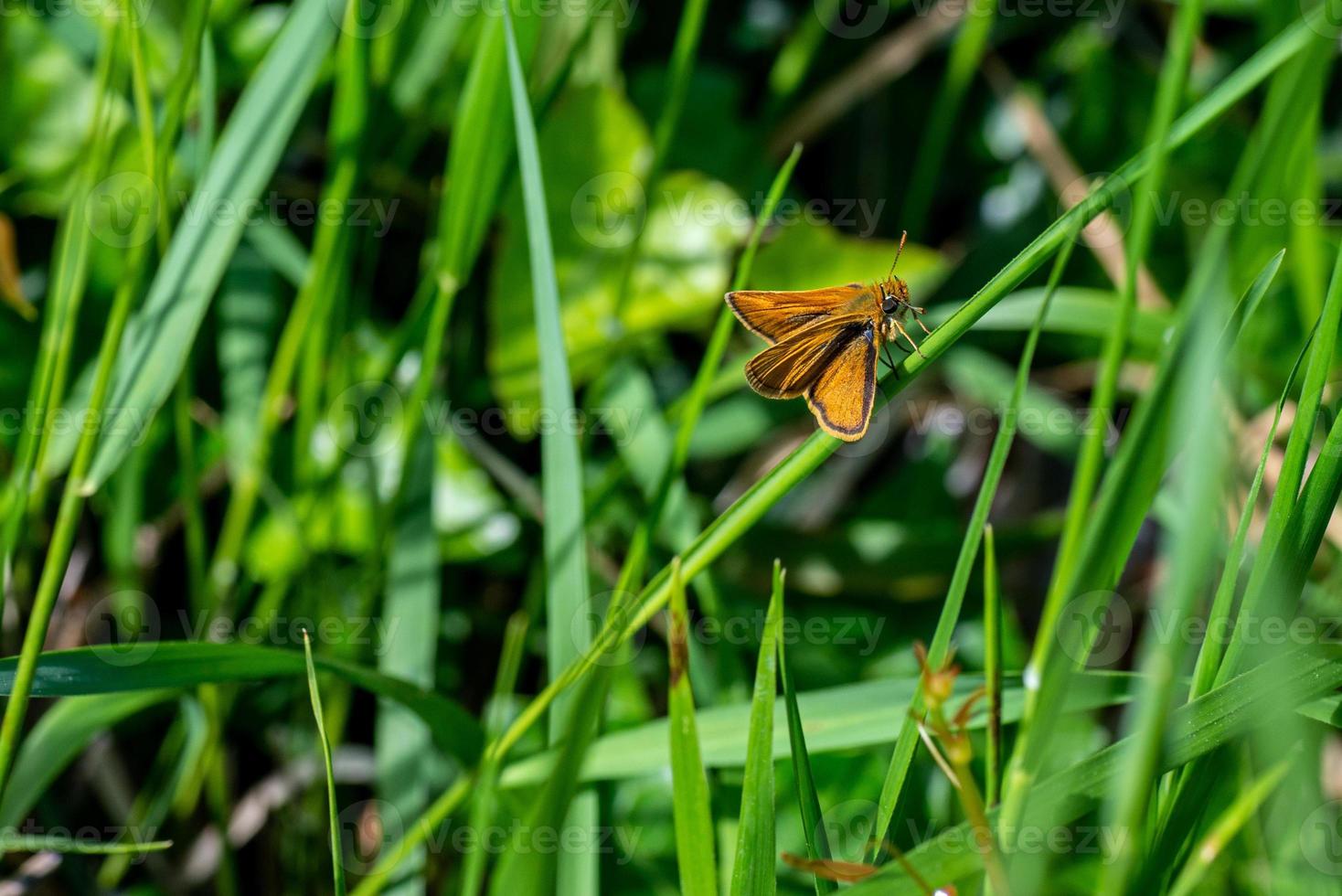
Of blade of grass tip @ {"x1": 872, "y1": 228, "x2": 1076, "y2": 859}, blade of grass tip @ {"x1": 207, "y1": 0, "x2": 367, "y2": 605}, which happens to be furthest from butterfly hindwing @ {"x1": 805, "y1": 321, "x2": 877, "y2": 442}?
blade of grass tip @ {"x1": 207, "y1": 0, "x2": 367, "y2": 605}

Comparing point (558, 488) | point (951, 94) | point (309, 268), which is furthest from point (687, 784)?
point (951, 94)

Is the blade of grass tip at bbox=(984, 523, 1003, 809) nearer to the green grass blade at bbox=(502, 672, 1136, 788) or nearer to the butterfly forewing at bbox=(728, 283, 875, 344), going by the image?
the green grass blade at bbox=(502, 672, 1136, 788)

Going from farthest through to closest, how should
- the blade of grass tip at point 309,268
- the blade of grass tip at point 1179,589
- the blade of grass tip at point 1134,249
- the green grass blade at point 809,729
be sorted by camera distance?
the blade of grass tip at point 309,268, the green grass blade at point 809,729, the blade of grass tip at point 1134,249, the blade of grass tip at point 1179,589

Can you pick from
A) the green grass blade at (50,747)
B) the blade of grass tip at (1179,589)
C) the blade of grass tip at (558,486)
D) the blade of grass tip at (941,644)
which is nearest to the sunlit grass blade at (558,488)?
the blade of grass tip at (558,486)

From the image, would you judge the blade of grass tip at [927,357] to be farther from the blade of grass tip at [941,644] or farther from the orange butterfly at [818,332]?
the orange butterfly at [818,332]

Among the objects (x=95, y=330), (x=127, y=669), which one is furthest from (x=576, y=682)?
(x=95, y=330)

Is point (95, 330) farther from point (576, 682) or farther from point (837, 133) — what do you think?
point (837, 133)

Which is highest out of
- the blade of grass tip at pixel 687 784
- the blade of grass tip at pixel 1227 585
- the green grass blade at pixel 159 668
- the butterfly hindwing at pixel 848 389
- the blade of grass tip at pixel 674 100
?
the blade of grass tip at pixel 674 100
